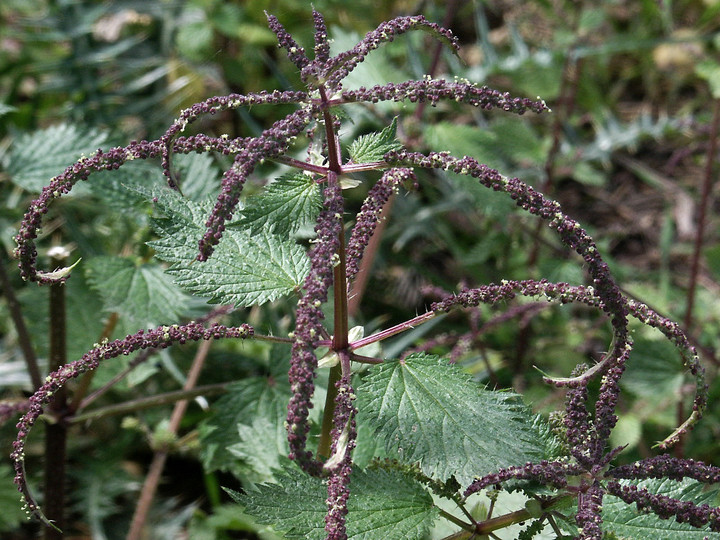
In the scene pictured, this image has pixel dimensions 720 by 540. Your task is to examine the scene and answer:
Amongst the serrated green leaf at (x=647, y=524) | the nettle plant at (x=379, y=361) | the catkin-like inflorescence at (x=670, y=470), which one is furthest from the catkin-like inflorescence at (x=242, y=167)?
the serrated green leaf at (x=647, y=524)

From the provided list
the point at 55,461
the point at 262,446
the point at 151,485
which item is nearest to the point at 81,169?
the point at 262,446

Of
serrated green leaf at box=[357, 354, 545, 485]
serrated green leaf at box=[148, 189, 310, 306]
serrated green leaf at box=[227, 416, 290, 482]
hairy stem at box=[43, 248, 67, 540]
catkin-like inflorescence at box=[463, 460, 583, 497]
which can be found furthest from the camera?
hairy stem at box=[43, 248, 67, 540]

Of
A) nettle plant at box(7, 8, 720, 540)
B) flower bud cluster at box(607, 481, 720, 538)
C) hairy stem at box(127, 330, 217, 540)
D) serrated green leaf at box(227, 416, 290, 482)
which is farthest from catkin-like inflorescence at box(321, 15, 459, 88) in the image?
hairy stem at box(127, 330, 217, 540)

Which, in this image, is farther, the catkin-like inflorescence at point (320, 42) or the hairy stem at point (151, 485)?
the hairy stem at point (151, 485)

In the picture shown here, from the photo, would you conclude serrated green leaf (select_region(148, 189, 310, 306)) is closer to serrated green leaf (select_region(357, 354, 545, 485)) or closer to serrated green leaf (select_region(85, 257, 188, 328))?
serrated green leaf (select_region(357, 354, 545, 485))

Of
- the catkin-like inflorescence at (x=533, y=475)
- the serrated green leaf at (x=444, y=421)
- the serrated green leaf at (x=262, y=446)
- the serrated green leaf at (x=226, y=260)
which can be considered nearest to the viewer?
the catkin-like inflorescence at (x=533, y=475)

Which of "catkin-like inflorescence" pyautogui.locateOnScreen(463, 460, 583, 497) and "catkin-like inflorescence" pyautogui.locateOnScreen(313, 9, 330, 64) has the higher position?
"catkin-like inflorescence" pyautogui.locateOnScreen(313, 9, 330, 64)

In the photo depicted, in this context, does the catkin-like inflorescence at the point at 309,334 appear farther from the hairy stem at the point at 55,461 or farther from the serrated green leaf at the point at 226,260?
the hairy stem at the point at 55,461

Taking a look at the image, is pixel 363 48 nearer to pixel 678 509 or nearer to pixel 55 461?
pixel 678 509
